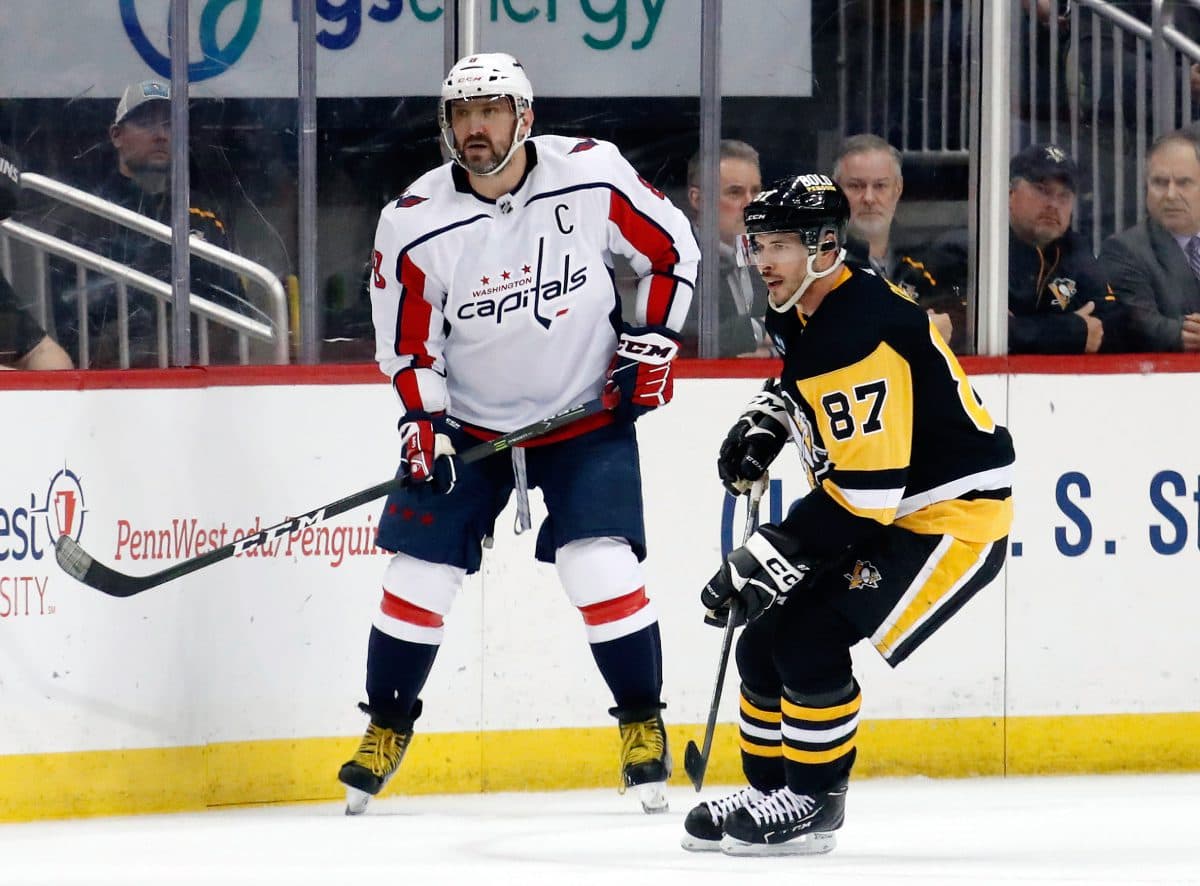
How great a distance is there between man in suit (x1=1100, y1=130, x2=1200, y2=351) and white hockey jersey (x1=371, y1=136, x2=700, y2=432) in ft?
3.68

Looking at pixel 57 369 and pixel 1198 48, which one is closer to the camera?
pixel 57 369

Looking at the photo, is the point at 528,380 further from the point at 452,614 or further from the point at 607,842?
the point at 607,842

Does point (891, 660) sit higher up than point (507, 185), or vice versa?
point (507, 185)

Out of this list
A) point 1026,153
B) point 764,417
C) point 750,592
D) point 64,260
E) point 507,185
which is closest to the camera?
point 750,592

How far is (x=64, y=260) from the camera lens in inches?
157

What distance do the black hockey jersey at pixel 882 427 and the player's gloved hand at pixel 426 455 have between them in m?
0.68

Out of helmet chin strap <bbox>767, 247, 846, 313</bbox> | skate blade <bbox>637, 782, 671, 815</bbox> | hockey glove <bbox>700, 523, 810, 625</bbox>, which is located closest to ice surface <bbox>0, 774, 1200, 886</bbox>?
skate blade <bbox>637, 782, 671, 815</bbox>

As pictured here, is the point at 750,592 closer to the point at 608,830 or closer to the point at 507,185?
the point at 608,830

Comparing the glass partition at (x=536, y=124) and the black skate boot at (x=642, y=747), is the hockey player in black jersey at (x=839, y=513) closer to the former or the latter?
the black skate boot at (x=642, y=747)

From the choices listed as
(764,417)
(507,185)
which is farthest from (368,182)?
(764,417)

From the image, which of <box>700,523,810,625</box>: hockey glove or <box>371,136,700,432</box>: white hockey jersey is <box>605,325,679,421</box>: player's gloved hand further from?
<box>700,523,810,625</box>: hockey glove

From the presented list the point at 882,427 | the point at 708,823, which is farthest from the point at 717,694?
the point at 882,427

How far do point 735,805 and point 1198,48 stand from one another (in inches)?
80.2

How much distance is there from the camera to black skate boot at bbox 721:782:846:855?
331 cm
